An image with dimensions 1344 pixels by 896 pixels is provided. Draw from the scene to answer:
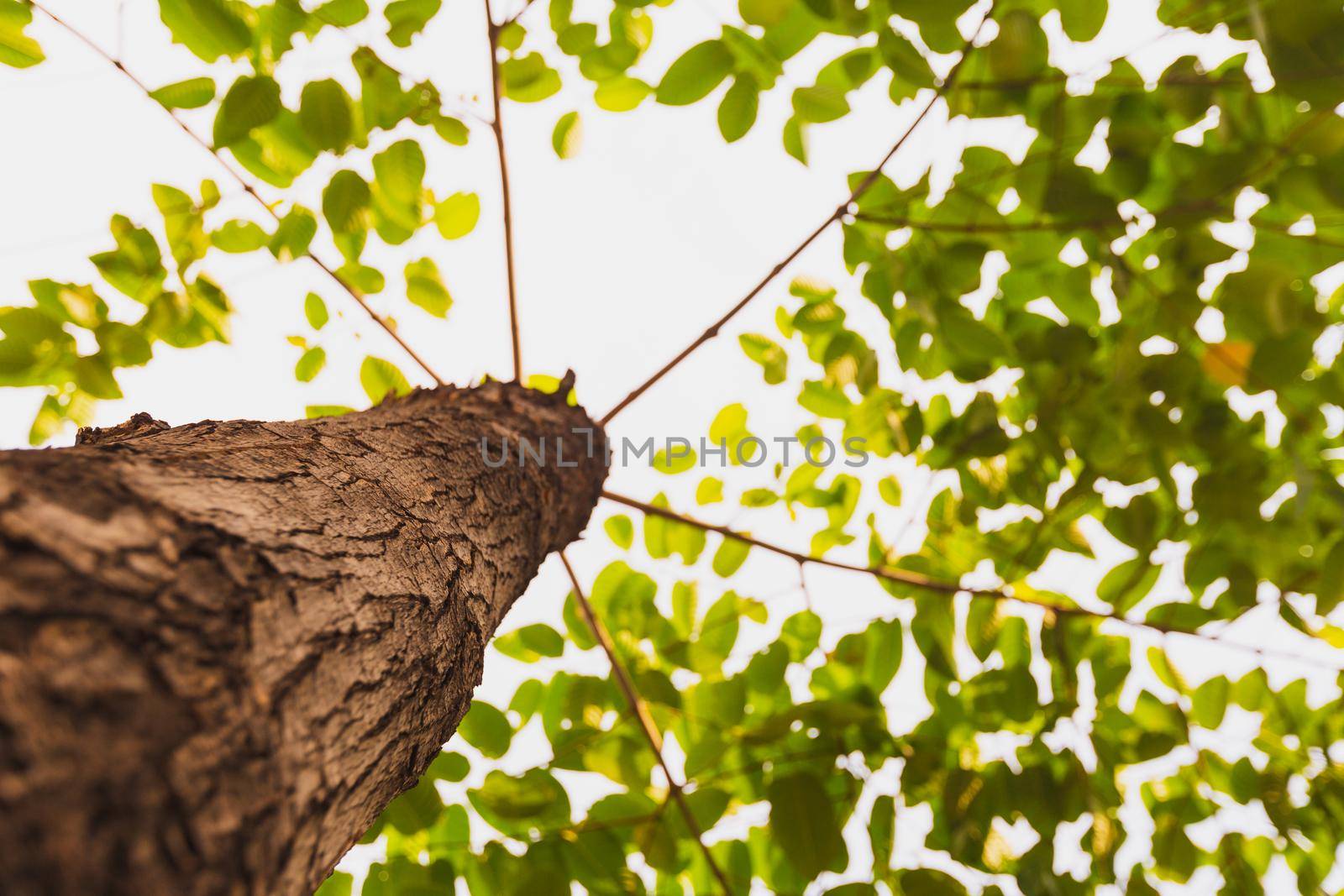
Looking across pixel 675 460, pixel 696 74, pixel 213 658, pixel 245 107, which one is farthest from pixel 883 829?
pixel 245 107

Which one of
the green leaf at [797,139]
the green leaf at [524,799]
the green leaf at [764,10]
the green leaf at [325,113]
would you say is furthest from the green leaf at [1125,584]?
the green leaf at [325,113]

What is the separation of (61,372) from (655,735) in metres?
1.85

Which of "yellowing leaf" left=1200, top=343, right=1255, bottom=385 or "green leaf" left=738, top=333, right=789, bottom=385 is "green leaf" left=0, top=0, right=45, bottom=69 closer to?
"green leaf" left=738, top=333, right=789, bottom=385

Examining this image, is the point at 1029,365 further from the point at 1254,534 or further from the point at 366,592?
the point at 366,592

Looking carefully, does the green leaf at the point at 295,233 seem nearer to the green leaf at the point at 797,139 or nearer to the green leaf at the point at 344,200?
the green leaf at the point at 344,200

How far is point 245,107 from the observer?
1.55 metres

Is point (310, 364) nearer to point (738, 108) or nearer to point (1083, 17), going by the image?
point (738, 108)

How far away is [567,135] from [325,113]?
2.05ft

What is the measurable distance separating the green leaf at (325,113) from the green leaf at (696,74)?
71 cm

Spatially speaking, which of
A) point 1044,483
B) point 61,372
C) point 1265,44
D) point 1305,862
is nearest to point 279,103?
point 61,372

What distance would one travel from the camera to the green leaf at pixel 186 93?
1594mm

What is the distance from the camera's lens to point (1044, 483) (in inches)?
81.4

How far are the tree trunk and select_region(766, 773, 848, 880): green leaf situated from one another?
0.89 meters

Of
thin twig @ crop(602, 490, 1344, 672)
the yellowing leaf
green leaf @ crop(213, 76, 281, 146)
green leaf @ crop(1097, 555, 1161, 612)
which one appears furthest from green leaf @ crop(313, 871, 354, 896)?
the yellowing leaf
